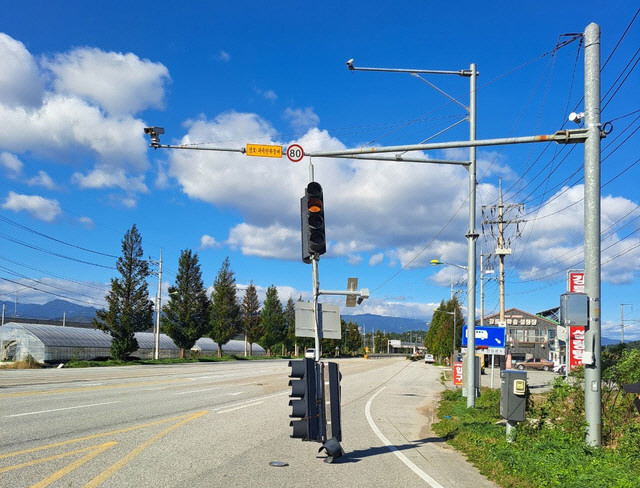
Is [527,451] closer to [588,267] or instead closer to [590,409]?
[590,409]

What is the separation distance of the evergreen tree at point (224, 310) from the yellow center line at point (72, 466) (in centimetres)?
7472

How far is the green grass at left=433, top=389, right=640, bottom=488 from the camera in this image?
25.8 feet

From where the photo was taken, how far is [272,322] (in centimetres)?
10000

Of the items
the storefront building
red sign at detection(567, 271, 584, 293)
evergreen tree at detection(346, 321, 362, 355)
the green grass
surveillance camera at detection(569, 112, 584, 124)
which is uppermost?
surveillance camera at detection(569, 112, 584, 124)

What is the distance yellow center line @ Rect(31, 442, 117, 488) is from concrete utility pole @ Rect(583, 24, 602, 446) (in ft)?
26.9

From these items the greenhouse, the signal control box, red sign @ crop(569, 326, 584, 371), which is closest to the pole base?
the signal control box

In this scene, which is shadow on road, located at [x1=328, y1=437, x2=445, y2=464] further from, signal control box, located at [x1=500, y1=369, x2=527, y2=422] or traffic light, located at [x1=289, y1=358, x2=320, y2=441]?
signal control box, located at [x1=500, y1=369, x2=527, y2=422]

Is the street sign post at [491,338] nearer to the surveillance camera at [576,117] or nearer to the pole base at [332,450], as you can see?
the surveillance camera at [576,117]

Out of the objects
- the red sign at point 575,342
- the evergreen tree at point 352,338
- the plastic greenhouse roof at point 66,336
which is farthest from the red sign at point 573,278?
the evergreen tree at point 352,338

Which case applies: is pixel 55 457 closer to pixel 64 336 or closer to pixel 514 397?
pixel 514 397

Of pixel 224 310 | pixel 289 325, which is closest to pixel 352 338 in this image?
pixel 289 325

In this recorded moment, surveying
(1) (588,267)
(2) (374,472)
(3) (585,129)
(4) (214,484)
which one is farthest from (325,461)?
(3) (585,129)

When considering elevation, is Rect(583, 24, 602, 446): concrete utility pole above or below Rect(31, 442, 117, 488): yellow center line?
above

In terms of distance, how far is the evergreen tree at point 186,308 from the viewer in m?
70.7
